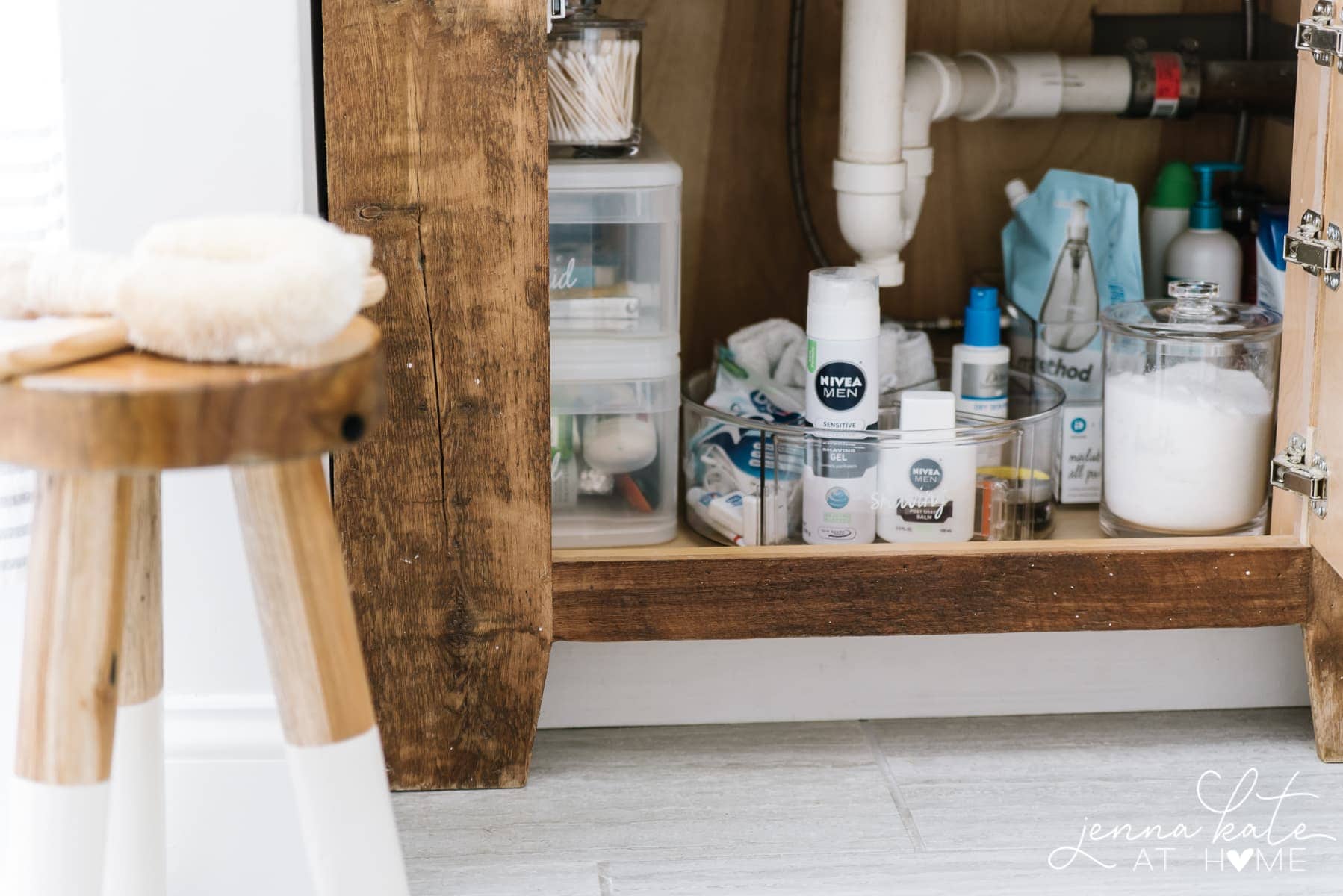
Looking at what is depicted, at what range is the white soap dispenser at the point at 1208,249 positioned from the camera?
1334 mm

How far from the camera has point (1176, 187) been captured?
1404mm

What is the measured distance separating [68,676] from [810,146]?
990 mm

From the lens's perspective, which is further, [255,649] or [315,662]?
[255,649]

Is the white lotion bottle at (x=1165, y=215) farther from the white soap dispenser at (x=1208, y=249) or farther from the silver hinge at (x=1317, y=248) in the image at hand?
the silver hinge at (x=1317, y=248)

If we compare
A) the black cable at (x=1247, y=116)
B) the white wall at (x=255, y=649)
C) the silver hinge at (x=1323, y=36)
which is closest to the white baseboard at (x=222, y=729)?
the white wall at (x=255, y=649)

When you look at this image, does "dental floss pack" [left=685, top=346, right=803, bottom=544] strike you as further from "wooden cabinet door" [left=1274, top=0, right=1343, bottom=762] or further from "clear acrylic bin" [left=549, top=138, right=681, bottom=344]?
"wooden cabinet door" [left=1274, top=0, right=1343, bottom=762]

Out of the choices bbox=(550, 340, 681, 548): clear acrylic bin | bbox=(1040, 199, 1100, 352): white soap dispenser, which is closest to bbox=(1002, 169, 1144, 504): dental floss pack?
bbox=(1040, 199, 1100, 352): white soap dispenser

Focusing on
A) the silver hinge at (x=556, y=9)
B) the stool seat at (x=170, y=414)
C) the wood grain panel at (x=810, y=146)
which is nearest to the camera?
the stool seat at (x=170, y=414)

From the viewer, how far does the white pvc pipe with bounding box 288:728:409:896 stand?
670 mm

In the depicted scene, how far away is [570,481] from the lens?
116 cm

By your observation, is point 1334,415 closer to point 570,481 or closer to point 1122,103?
point 1122,103

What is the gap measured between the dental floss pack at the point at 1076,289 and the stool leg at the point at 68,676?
0.87 m

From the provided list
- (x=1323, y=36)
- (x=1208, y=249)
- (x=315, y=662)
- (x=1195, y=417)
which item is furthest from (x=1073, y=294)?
(x=315, y=662)

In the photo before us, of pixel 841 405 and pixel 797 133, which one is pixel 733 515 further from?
pixel 797 133
